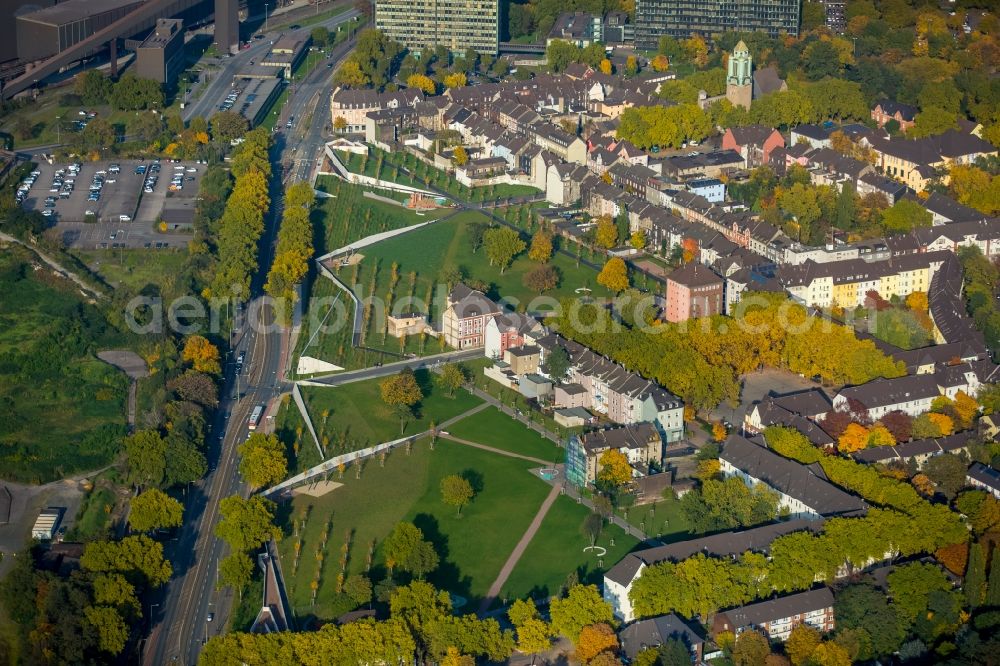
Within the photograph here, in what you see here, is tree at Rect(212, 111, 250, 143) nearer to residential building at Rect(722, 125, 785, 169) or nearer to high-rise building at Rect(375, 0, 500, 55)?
high-rise building at Rect(375, 0, 500, 55)

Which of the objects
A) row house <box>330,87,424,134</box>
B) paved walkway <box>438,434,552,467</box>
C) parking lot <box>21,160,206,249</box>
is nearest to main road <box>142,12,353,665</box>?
parking lot <box>21,160,206,249</box>

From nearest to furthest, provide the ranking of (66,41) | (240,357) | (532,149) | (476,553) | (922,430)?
(476,553) → (922,430) → (240,357) → (532,149) → (66,41)

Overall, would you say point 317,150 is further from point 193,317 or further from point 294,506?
point 294,506

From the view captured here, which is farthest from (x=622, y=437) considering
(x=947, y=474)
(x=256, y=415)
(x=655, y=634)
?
(x=256, y=415)

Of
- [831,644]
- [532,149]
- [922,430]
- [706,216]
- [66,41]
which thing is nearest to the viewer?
[831,644]

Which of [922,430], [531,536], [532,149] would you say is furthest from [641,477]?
[532,149]

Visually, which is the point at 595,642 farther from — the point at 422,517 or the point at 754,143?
the point at 754,143

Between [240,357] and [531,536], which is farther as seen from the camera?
[240,357]
